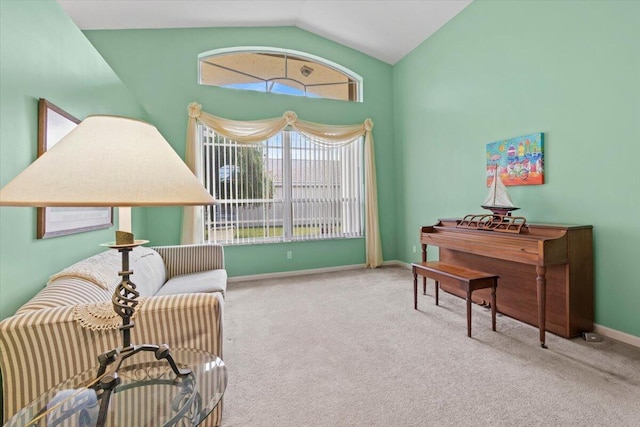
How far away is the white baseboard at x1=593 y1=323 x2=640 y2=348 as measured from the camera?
230 centimetres

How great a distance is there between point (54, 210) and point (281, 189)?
2.99 m

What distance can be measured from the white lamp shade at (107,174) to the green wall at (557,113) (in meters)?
3.03

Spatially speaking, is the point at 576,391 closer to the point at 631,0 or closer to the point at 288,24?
the point at 631,0

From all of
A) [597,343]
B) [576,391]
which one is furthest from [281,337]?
[597,343]

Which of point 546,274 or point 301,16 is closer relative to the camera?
point 546,274

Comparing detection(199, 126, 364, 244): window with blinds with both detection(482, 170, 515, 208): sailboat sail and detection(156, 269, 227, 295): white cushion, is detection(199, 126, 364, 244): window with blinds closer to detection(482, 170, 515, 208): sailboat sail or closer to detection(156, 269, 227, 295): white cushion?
detection(156, 269, 227, 295): white cushion

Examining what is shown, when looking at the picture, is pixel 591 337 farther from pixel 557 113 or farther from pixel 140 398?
pixel 140 398

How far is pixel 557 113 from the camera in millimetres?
2793

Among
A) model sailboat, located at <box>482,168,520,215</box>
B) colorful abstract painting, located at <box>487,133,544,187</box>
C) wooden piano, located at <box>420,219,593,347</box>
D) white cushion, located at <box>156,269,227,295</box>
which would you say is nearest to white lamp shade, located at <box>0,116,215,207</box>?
white cushion, located at <box>156,269,227,295</box>

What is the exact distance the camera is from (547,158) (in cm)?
288

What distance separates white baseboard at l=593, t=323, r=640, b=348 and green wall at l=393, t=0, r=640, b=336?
0.03 m

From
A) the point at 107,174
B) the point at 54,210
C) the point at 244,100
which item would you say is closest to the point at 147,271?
the point at 54,210

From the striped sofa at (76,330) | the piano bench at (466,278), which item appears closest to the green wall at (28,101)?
the striped sofa at (76,330)

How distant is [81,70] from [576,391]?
12.8 ft
